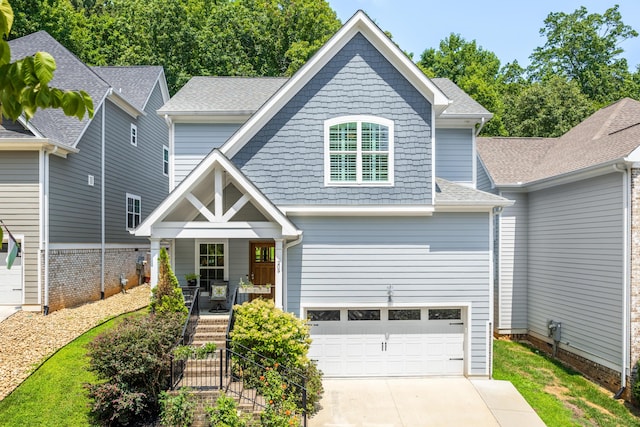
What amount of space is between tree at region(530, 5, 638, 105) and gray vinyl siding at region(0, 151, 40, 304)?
134 feet

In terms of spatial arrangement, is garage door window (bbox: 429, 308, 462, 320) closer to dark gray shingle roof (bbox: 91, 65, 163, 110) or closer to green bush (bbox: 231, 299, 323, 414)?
green bush (bbox: 231, 299, 323, 414)

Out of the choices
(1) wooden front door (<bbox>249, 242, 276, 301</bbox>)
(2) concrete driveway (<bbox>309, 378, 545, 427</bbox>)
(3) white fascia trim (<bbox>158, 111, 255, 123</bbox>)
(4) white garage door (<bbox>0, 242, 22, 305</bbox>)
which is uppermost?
(3) white fascia trim (<bbox>158, 111, 255, 123</bbox>)

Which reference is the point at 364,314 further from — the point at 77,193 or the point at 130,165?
the point at 130,165

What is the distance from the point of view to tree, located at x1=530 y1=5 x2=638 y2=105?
1554 inches

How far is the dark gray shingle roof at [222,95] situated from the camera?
13.9m

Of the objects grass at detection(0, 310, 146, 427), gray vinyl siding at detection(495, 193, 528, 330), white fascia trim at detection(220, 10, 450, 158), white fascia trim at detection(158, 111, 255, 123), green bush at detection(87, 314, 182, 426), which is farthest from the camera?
gray vinyl siding at detection(495, 193, 528, 330)

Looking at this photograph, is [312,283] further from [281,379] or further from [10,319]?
[10,319]

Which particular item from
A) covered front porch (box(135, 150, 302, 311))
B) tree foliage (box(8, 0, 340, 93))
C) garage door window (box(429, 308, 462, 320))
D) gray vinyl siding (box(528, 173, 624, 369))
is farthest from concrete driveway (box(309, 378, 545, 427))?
tree foliage (box(8, 0, 340, 93))

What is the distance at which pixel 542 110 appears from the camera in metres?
30.8

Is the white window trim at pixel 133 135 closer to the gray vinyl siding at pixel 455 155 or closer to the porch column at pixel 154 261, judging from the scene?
the porch column at pixel 154 261

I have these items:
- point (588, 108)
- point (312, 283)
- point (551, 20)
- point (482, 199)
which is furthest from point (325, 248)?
point (551, 20)

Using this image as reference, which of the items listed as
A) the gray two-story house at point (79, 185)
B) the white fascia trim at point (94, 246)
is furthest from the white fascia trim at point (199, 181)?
the white fascia trim at point (94, 246)

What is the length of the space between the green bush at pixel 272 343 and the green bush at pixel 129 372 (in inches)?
61.1

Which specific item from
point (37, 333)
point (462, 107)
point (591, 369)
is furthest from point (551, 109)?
point (37, 333)
